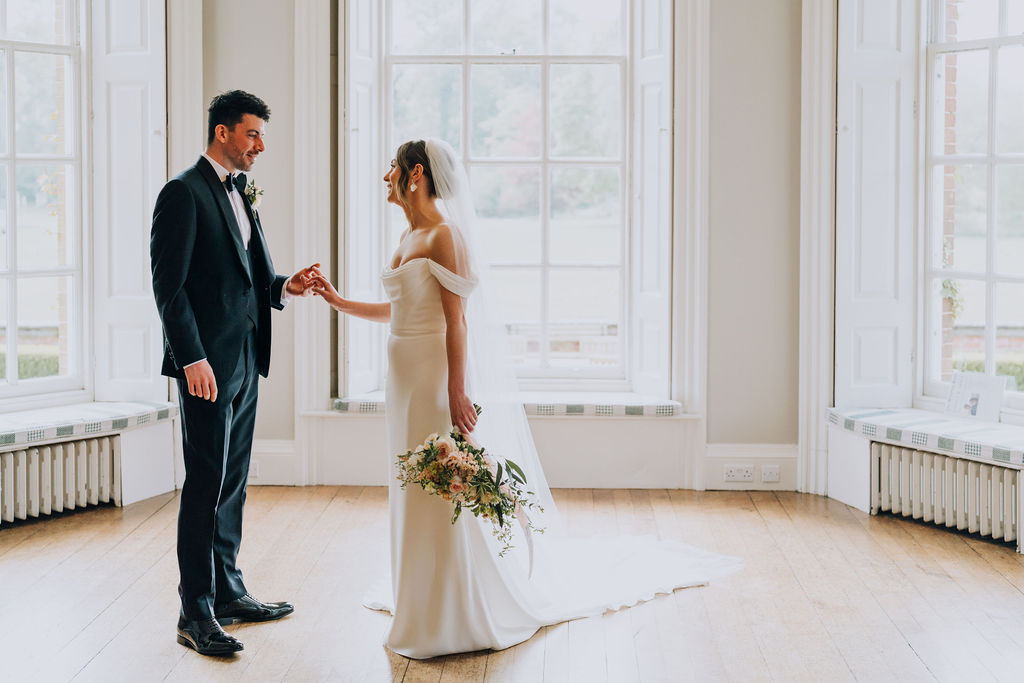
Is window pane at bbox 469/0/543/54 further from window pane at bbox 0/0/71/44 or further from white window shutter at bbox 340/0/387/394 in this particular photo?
window pane at bbox 0/0/71/44

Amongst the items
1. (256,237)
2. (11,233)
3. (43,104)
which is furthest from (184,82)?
(256,237)

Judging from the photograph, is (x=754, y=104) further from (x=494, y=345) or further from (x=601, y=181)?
(x=494, y=345)

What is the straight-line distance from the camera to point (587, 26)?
5812 millimetres

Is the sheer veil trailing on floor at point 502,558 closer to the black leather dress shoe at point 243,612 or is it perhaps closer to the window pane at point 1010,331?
the black leather dress shoe at point 243,612

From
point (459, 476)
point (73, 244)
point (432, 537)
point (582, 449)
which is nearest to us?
point (459, 476)

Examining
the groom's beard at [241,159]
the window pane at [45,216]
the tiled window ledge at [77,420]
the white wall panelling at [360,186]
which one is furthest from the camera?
the white wall panelling at [360,186]

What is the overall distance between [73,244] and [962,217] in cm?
428

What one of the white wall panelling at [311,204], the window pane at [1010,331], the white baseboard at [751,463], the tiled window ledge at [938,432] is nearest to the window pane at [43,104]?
the white wall panelling at [311,204]

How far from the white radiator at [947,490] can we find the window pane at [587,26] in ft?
8.14

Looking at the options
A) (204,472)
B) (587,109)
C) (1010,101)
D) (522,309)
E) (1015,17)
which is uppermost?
(1015,17)

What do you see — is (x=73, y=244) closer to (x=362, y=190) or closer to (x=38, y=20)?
(x=38, y=20)

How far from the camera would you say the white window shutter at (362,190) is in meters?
5.46

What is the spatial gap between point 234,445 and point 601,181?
9.50ft

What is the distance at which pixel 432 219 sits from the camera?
3.43m
